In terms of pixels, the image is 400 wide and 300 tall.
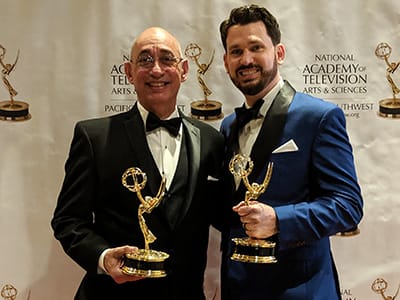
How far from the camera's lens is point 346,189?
150 centimetres

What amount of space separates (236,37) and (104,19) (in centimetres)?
63

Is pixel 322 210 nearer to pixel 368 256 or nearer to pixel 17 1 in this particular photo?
pixel 368 256

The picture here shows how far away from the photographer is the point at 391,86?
82.0 inches

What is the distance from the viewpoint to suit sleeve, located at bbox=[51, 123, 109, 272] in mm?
1556

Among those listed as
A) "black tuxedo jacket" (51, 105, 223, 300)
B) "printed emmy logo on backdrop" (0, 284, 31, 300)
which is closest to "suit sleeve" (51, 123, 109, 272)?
"black tuxedo jacket" (51, 105, 223, 300)

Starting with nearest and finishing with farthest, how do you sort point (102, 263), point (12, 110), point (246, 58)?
point (102, 263) → point (246, 58) → point (12, 110)

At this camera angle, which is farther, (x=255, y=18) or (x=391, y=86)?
(x=391, y=86)

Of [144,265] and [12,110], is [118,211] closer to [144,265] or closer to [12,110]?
[144,265]

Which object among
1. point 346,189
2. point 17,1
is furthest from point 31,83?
point 346,189

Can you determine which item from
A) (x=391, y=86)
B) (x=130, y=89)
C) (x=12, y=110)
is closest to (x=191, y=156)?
(x=130, y=89)

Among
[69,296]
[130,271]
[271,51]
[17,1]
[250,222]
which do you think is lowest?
[69,296]

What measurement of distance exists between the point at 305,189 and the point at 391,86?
0.76m

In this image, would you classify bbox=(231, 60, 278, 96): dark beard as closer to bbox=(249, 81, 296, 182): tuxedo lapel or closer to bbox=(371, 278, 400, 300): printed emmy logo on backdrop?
bbox=(249, 81, 296, 182): tuxedo lapel

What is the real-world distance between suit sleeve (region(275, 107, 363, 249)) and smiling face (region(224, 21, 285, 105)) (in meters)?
0.22
